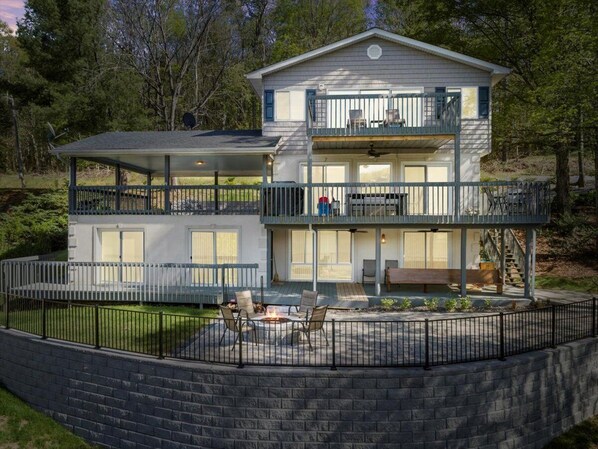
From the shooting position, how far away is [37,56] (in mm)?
29891

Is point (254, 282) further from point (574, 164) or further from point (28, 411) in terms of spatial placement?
point (574, 164)

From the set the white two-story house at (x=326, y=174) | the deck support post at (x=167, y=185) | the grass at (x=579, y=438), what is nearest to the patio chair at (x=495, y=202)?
the white two-story house at (x=326, y=174)

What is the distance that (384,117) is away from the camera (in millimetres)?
17266

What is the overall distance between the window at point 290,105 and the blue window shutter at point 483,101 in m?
6.87

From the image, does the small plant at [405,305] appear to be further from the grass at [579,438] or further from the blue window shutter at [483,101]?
the blue window shutter at [483,101]

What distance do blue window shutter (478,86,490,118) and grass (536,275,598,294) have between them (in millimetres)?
7140

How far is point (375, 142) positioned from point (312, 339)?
29.2 feet

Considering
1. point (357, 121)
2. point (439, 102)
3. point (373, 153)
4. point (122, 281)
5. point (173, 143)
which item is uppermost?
point (439, 102)

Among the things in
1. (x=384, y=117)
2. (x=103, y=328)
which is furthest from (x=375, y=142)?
(x=103, y=328)

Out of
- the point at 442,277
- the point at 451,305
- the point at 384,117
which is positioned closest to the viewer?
the point at 451,305

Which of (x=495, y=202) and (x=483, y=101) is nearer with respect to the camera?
(x=495, y=202)

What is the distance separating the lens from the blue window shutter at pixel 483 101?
18484 millimetres

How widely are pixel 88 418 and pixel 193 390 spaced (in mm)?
3004

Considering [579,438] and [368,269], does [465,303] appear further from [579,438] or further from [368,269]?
[579,438]
